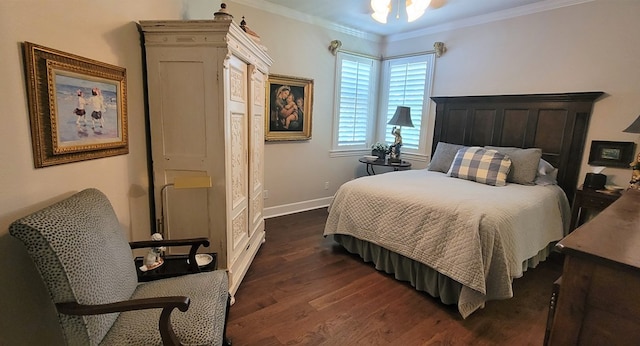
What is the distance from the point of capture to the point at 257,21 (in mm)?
3461

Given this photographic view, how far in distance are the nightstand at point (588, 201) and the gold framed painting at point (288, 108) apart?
2990 millimetres

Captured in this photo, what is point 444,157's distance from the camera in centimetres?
366

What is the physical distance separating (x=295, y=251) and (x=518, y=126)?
2.85 meters

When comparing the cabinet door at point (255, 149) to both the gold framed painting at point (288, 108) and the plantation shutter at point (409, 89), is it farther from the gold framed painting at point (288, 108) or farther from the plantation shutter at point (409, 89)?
the plantation shutter at point (409, 89)

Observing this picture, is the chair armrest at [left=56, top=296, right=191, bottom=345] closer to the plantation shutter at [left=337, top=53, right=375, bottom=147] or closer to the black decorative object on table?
the black decorative object on table

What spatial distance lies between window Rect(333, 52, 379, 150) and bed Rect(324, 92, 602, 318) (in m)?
1.30

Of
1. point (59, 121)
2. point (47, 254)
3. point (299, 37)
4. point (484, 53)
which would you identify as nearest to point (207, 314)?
point (47, 254)

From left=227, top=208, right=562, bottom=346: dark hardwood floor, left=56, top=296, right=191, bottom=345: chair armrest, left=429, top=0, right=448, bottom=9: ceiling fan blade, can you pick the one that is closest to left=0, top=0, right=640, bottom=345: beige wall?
left=56, top=296, right=191, bottom=345: chair armrest

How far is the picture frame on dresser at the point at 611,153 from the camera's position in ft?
9.11

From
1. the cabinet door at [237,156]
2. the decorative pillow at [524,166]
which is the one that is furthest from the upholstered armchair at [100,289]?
the decorative pillow at [524,166]

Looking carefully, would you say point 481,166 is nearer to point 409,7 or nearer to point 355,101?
point 409,7

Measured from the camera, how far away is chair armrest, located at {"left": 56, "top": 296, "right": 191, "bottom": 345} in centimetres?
111

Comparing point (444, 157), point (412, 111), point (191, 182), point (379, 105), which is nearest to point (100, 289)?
point (191, 182)

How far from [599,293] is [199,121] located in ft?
6.89
